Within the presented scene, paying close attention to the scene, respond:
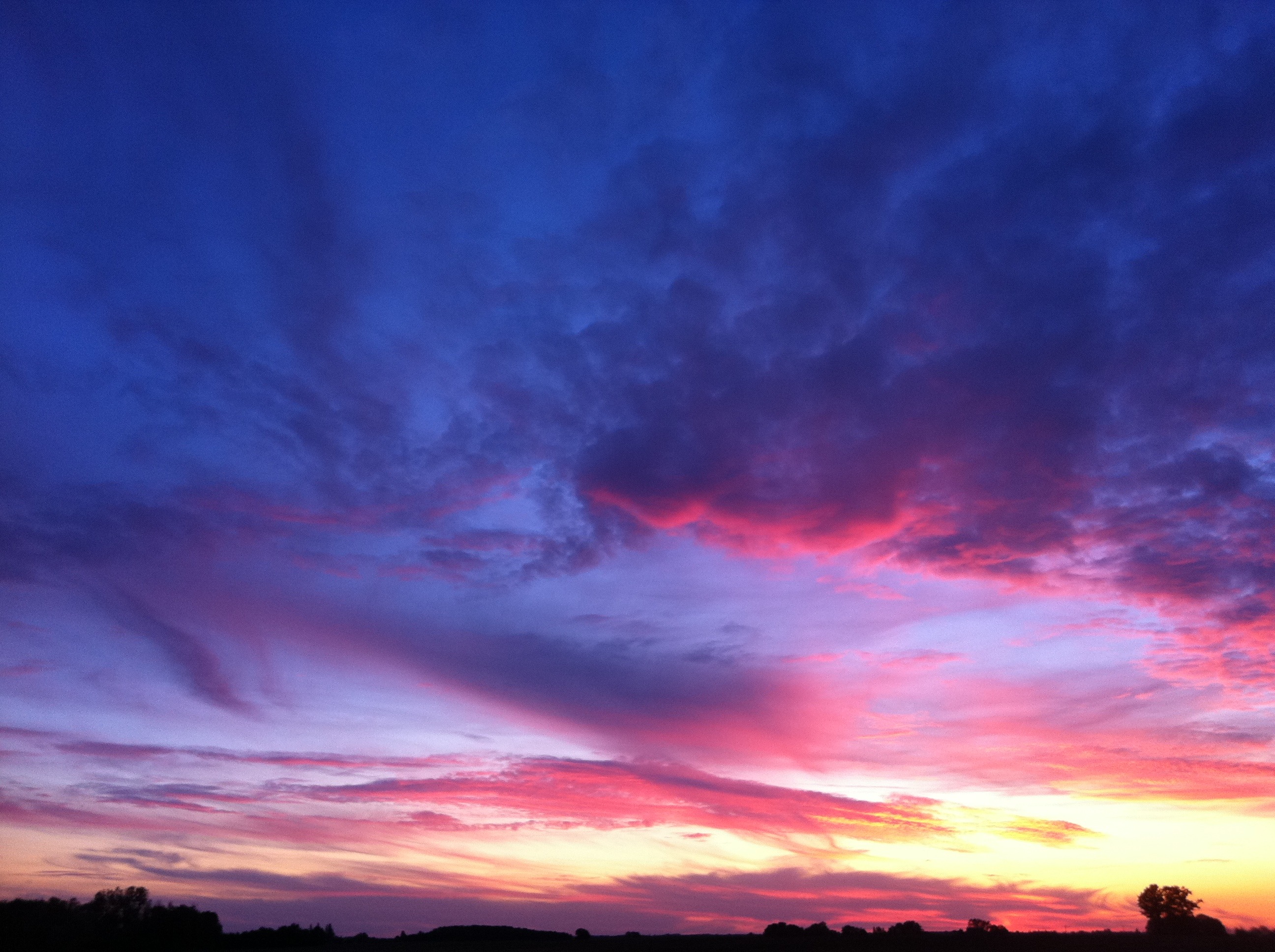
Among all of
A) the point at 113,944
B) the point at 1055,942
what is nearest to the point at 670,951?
the point at 1055,942

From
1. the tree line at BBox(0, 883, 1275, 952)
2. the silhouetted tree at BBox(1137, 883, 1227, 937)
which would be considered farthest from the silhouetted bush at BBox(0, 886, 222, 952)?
the silhouetted tree at BBox(1137, 883, 1227, 937)

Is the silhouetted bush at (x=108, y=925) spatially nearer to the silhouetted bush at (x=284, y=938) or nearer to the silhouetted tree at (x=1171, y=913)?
the silhouetted bush at (x=284, y=938)

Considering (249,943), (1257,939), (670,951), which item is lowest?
(249,943)

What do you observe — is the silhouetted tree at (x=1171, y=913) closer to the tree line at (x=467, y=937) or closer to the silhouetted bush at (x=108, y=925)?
the tree line at (x=467, y=937)

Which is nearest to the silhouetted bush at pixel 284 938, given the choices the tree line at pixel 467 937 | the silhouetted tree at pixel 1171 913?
the tree line at pixel 467 937

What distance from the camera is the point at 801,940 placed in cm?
6662

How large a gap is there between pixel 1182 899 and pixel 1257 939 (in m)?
68.3

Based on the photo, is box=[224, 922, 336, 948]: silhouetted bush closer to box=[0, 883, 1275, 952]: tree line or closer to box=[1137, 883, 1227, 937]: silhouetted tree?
box=[0, 883, 1275, 952]: tree line

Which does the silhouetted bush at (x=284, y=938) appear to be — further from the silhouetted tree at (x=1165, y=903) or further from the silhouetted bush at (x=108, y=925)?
the silhouetted tree at (x=1165, y=903)

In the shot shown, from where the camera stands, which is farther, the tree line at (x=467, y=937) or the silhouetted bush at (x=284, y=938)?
the silhouetted bush at (x=284, y=938)

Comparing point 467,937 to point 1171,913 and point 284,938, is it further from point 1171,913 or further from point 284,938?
point 1171,913

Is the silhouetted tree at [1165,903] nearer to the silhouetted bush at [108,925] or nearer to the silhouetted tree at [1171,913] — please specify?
the silhouetted tree at [1171,913]

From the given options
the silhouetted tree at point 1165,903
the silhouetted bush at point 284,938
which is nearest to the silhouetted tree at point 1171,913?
the silhouetted tree at point 1165,903

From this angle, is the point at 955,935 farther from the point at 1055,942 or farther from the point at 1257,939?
the point at 1257,939
